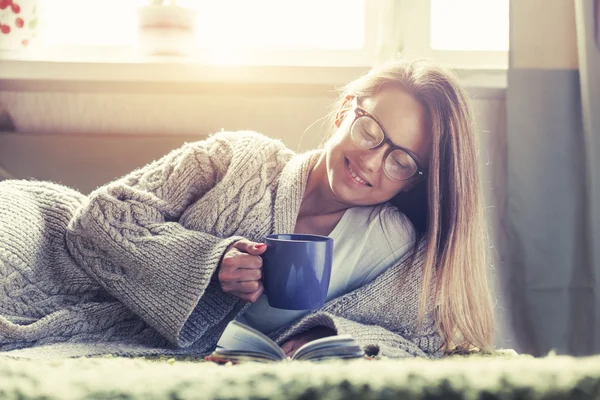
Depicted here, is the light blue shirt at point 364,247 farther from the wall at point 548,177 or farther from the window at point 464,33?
the window at point 464,33

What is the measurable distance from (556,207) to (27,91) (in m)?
1.50

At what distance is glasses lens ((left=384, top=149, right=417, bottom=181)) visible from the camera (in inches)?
47.1

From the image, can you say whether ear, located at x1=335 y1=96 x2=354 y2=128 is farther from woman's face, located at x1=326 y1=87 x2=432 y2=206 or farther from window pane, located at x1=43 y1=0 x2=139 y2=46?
window pane, located at x1=43 y1=0 x2=139 y2=46

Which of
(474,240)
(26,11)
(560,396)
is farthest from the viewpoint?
(26,11)

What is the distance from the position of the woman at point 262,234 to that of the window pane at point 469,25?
740 millimetres

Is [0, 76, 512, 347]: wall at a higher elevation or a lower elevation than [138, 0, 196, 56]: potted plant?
lower

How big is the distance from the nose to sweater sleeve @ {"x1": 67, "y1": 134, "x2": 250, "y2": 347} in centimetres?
29

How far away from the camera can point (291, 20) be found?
2055mm

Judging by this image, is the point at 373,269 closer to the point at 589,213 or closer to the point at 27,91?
the point at 589,213

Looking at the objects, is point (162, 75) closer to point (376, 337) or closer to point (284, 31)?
point (284, 31)

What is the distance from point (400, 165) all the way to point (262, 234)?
0.95 ft

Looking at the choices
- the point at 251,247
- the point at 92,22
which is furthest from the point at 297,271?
the point at 92,22

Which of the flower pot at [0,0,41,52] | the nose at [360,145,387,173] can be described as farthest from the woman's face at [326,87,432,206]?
the flower pot at [0,0,41,52]

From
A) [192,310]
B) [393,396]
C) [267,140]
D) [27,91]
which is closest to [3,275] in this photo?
[192,310]
